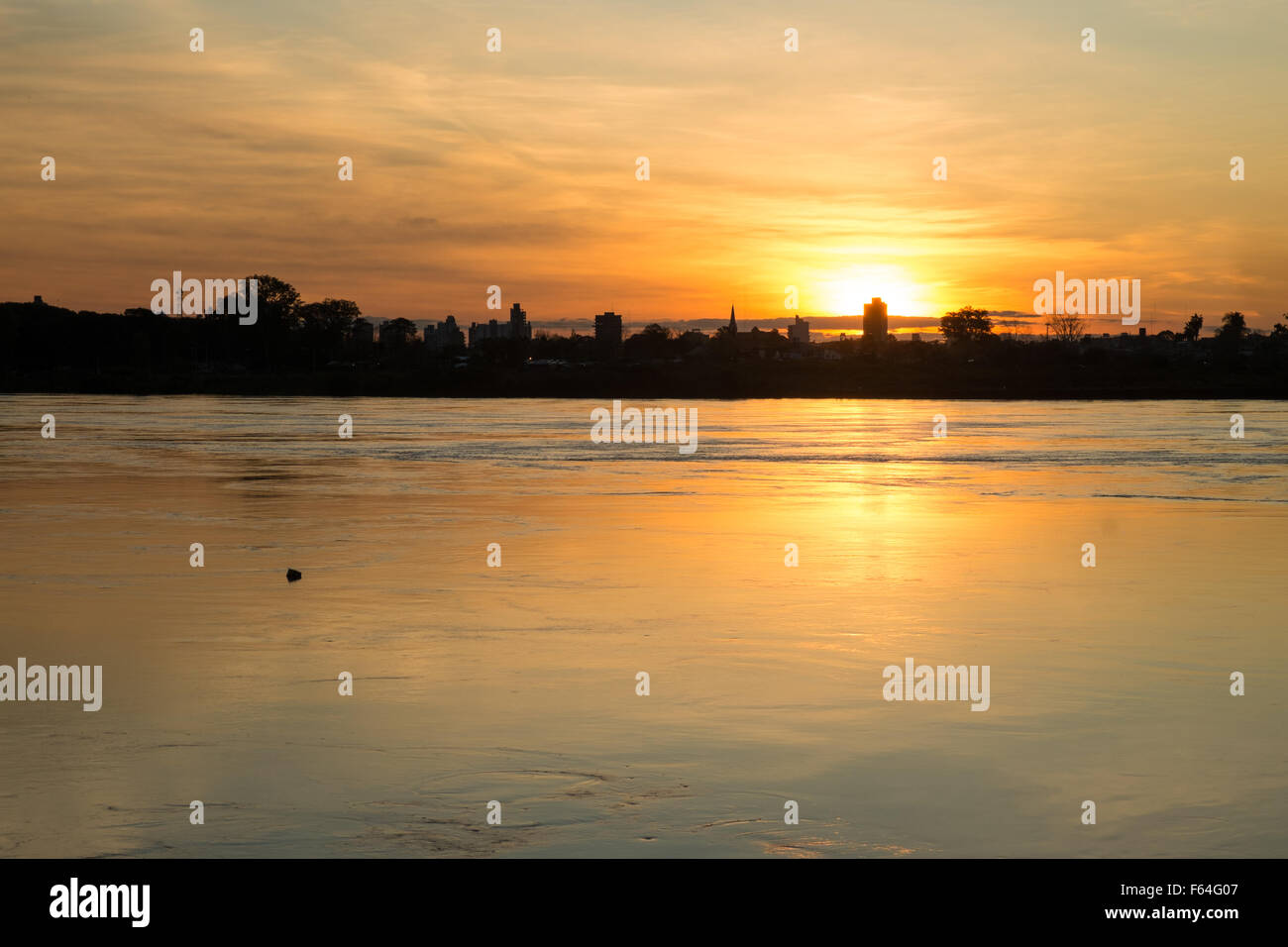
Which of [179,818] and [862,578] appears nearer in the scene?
[179,818]

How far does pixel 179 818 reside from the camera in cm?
812

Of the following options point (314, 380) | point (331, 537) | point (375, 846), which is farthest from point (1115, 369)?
point (375, 846)

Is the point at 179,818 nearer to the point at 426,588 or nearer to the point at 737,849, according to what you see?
the point at 737,849

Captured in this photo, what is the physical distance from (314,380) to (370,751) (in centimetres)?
17798

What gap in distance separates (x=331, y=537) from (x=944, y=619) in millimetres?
11039

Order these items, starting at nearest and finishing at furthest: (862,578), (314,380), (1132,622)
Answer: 1. (1132,622)
2. (862,578)
3. (314,380)

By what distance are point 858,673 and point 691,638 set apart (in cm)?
215

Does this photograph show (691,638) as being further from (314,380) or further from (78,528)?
(314,380)

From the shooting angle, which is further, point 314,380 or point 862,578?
point 314,380

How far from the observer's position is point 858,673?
12133 millimetres
